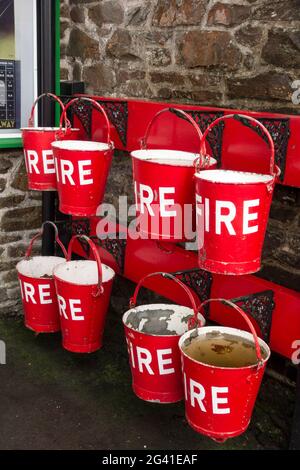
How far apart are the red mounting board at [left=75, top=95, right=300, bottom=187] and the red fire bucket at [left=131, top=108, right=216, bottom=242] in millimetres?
246

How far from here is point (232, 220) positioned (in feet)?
6.64

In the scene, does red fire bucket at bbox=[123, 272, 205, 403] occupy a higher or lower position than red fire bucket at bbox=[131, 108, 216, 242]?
lower

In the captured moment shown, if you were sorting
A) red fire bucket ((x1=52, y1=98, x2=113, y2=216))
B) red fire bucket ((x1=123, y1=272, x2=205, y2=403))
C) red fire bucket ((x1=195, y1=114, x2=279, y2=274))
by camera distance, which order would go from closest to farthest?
red fire bucket ((x1=195, y1=114, x2=279, y2=274))
red fire bucket ((x1=123, y1=272, x2=205, y2=403))
red fire bucket ((x1=52, y1=98, x2=113, y2=216))

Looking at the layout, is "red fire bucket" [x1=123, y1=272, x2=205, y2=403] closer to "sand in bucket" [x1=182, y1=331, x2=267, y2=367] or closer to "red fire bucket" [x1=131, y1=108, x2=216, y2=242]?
"sand in bucket" [x1=182, y1=331, x2=267, y2=367]

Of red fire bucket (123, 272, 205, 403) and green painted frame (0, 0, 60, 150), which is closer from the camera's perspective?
red fire bucket (123, 272, 205, 403)

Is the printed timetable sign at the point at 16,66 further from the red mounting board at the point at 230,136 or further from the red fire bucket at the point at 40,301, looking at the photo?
the red fire bucket at the point at 40,301

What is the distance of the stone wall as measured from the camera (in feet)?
11.9

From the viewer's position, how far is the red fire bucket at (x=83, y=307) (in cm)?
285

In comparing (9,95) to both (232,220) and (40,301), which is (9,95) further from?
(232,220)

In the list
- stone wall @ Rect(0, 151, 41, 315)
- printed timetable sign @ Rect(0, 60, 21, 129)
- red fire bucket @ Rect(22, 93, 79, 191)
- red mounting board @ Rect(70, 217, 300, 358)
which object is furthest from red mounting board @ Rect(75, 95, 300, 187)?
stone wall @ Rect(0, 151, 41, 315)

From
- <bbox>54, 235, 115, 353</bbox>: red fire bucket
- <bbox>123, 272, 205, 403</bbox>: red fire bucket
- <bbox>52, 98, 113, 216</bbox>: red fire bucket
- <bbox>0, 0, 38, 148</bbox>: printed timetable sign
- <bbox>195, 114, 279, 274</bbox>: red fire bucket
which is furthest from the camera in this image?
<bbox>0, 0, 38, 148</bbox>: printed timetable sign

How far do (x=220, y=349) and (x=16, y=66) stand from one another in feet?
7.57

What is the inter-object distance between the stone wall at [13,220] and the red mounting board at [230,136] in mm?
739

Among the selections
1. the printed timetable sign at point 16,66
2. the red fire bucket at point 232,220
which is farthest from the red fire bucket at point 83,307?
the printed timetable sign at point 16,66
